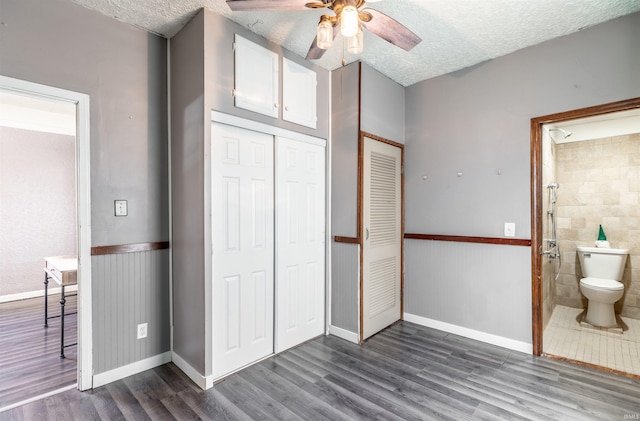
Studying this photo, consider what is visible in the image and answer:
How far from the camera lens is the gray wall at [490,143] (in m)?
2.38

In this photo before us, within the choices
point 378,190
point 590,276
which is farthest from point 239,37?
point 590,276

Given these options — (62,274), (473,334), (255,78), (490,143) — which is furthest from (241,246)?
(490,143)

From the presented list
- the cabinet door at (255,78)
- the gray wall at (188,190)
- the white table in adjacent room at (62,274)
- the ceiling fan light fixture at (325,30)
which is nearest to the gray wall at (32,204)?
the white table in adjacent room at (62,274)

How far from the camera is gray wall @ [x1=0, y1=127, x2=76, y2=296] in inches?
159

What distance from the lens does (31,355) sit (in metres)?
2.59

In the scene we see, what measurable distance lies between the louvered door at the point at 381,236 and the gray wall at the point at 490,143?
174mm

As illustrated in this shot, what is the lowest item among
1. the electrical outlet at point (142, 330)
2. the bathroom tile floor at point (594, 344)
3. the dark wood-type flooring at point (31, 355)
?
the bathroom tile floor at point (594, 344)

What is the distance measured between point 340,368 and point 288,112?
7.07 feet

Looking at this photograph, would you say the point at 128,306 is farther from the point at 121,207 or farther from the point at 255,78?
the point at 255,78

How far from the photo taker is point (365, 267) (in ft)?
9.65

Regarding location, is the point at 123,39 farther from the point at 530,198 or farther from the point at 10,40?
the point at 530,198

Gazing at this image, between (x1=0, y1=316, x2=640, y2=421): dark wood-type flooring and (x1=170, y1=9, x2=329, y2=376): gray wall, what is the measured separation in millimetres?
278

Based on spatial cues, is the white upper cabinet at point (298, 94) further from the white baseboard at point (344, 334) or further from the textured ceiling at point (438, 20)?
the white baseboard at point (344, 334)

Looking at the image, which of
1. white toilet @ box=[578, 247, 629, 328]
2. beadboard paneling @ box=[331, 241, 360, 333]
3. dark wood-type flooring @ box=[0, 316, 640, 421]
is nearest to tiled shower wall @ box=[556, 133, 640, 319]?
white toilet @ box=[578, 247, 629, 328]
